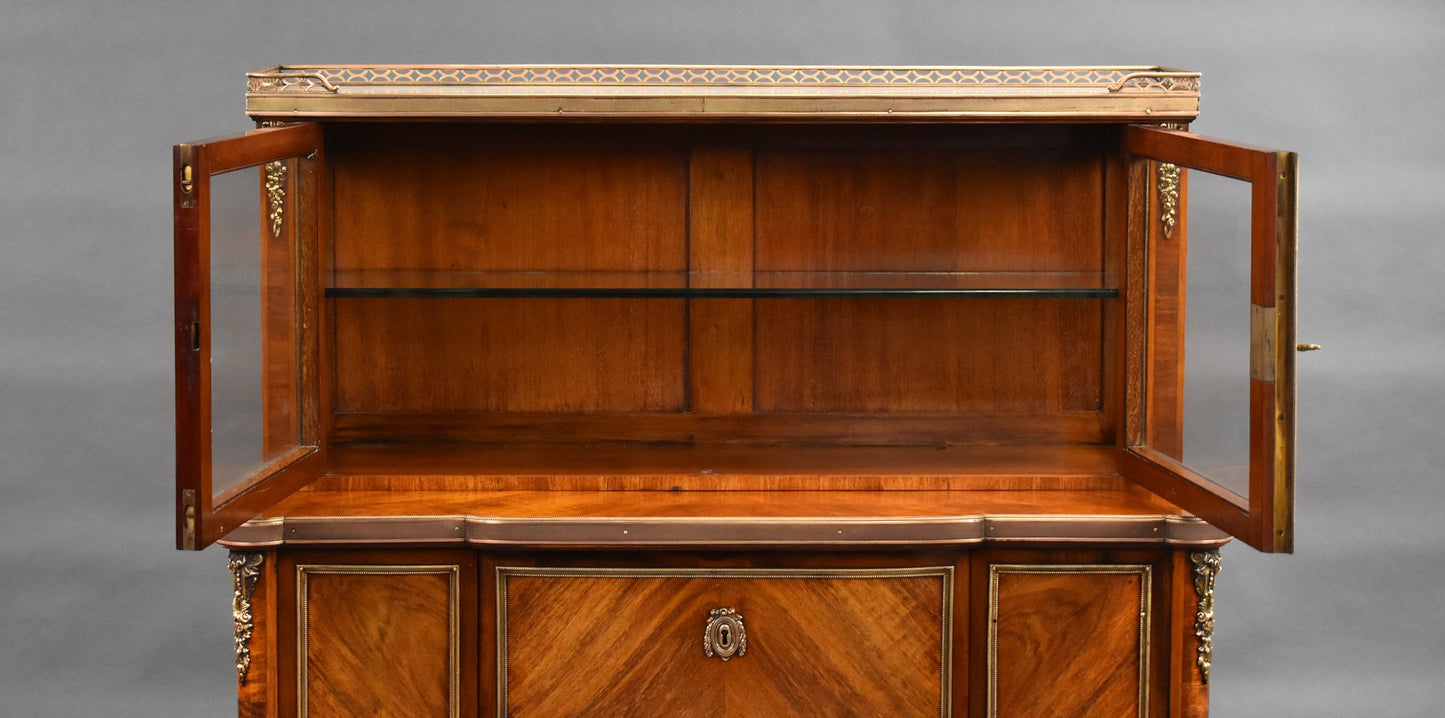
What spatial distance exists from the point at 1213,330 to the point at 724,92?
849 millimetres

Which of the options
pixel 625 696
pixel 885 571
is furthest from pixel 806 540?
pixel 625 696

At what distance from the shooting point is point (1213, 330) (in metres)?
2.88

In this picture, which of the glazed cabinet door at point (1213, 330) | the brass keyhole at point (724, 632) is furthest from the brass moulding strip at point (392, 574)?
the glazed cabinet door at point (1213, 330)

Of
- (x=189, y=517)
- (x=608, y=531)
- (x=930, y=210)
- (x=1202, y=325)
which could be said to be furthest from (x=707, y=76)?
(x=189, y=517)

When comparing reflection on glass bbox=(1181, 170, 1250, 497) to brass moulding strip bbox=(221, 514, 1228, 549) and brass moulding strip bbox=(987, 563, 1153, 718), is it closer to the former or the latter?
brass moulding strip bbox=(987, 563, 1153, 718)

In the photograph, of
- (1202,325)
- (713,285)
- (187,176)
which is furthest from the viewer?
(713,285)

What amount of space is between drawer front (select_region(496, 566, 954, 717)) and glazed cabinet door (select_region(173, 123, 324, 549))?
1.45 feet

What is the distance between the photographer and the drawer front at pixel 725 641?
299 centimetres

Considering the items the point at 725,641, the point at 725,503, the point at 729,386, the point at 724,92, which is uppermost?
the point at 724,92

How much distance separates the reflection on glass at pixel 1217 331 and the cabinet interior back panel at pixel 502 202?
89 centimetres

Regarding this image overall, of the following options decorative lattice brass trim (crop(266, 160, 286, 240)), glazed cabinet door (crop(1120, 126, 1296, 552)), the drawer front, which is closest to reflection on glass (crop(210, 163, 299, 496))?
decorative lattice brass trim (crop(266, 160, 286, 240))

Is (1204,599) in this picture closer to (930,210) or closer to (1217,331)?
(1217,331)

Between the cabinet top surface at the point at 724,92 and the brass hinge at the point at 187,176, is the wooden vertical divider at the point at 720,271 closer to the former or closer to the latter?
the cabinet top surface at the point at 724,92

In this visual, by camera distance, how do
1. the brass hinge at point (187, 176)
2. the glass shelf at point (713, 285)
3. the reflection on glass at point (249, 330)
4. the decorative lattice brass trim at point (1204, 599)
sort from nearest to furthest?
the brass hinge at point (187, 176)
the reflection on glass at point (249, 330)
the decorative lattice brass trim at point (1204, 599)
the glass shelf at point (713, 285)
